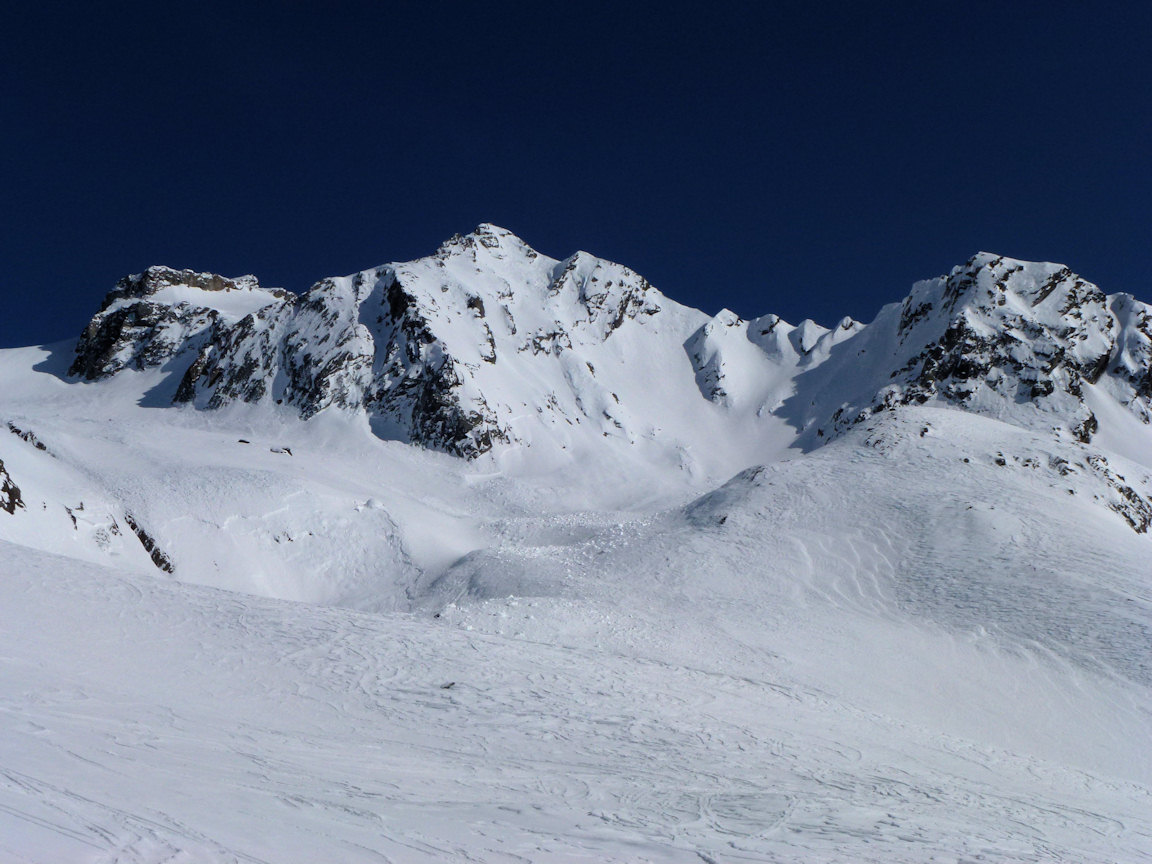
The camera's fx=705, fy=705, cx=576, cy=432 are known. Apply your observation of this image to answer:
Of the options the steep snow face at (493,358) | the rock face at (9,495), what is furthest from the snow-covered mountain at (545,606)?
the steep snow face at (493,358)

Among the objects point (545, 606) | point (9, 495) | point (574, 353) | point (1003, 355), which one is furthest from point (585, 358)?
point (9, 495)

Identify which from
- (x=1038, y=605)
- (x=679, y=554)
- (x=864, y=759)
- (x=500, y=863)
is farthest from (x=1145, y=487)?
(x=500, y=863)

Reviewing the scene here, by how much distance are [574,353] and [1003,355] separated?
157ft

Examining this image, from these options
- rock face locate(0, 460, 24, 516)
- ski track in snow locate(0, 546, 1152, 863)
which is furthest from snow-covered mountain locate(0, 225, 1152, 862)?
rock face locate(0, 460, 24, 516)

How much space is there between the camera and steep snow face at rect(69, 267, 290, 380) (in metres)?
81.9

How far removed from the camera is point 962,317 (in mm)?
80250

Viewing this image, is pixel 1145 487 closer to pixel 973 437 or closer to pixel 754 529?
pixel 973 437

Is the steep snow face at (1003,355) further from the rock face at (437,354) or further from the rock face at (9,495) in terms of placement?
the rock face at (9,495)

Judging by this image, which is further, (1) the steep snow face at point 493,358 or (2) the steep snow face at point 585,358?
(2) the steep snow face at point 585,358

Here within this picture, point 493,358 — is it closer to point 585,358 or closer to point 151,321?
point 585,358

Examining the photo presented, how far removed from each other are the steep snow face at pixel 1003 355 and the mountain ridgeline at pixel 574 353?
222mm

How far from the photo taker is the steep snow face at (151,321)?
81.9 metres

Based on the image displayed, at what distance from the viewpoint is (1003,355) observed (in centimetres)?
7688

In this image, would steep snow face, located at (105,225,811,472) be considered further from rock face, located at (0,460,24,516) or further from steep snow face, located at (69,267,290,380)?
rock face, located at (0,460,24,516)
